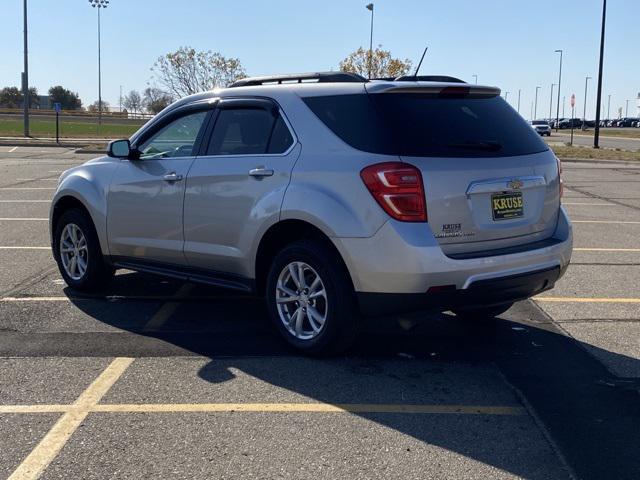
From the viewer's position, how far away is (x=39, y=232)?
10594mm

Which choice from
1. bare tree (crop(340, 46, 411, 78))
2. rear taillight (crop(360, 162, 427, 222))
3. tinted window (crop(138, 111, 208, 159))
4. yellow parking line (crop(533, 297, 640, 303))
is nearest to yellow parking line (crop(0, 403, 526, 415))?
rear taillight (crop(360, 162, 427, 222))

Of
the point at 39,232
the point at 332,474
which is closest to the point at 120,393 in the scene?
the point at 332,474

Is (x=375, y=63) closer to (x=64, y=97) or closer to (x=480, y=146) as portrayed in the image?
(x=480, y=146)

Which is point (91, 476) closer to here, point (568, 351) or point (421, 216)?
point (421, 216)

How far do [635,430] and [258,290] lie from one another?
8.88 ft

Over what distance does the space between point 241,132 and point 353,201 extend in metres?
1.37

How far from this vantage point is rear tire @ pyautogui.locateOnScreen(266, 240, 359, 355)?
5.02 metres

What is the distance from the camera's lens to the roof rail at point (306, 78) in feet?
18.3

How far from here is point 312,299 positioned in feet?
17.2

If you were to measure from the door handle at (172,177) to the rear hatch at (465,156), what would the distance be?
1305 mm

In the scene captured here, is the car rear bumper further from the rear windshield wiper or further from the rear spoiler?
the rear spoiler

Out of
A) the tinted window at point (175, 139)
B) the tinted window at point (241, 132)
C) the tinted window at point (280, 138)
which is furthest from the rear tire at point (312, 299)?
the tinted window at point (175, 139)

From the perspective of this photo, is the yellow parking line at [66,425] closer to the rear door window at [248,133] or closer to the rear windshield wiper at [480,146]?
the rear door window at [248,133]

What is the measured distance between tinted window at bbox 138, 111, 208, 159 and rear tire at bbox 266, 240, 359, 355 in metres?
1.44
